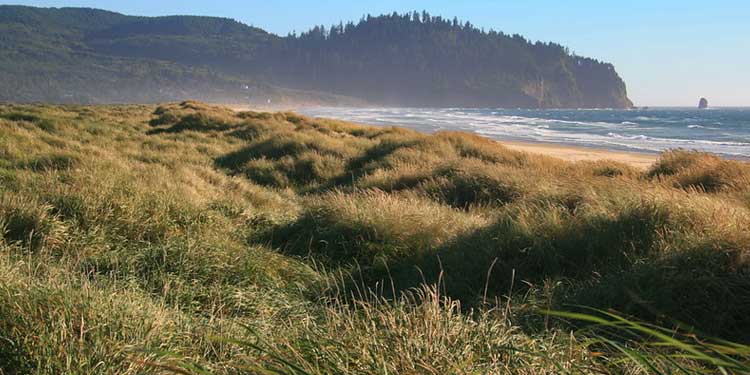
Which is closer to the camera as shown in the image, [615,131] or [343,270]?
[343,270]

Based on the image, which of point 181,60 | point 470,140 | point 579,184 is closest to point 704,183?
point 579,184

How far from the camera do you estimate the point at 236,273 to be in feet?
15.6

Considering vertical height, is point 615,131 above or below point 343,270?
below

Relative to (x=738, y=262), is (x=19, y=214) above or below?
below

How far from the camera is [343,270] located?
5586mm

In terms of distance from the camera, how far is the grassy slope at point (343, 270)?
2.48 meters

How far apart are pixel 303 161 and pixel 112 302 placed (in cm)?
1120

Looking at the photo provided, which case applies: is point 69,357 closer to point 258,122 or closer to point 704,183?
point 704,183

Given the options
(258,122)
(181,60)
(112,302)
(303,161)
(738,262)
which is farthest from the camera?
(181,60)

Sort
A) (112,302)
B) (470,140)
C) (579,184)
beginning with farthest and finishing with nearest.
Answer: (470,140), (579,184), (112,302)

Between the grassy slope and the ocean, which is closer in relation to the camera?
the grassy slope

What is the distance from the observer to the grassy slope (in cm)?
248

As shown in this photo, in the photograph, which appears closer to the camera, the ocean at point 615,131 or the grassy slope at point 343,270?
the grassy slope at point 343,270

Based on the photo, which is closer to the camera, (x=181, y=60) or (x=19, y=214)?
(x=19, y=214)
